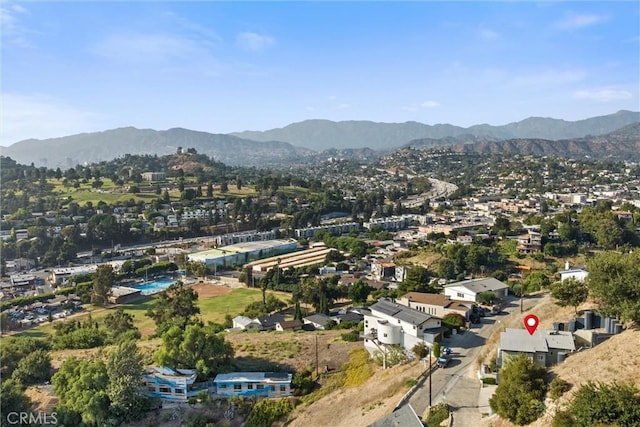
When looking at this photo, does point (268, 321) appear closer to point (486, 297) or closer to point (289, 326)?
point (289, 326)

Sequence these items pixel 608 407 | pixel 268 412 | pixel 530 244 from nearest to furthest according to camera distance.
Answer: pixel 608 407 → pixel 268 412 → pixel 530 244

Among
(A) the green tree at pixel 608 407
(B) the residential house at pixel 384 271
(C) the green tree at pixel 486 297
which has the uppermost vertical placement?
(A) the green tree at pixel 608 407

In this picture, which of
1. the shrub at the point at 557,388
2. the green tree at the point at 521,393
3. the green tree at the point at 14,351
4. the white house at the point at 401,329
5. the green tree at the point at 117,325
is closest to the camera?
A: the green tree at the point at 521,393

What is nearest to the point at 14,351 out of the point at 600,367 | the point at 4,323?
the point at 4,323

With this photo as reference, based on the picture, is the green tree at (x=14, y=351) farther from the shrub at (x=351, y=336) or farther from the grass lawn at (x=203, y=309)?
the shrub at (x=351, y=336)

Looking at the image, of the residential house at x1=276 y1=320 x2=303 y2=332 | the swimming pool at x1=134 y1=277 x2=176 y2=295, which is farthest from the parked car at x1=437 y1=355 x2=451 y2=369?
the swimming pool at x1=134 y1=277 x2=176 y2=295

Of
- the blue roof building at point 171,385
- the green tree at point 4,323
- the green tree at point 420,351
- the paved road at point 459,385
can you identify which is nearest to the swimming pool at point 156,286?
→ the green tree at point 4,323
